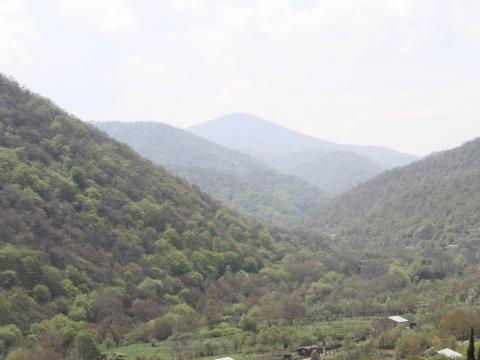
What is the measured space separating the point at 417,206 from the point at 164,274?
68.3 meters

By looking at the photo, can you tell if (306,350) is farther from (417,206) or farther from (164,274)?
(417,206)

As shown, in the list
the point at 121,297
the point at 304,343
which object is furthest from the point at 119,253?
the point at 304,343

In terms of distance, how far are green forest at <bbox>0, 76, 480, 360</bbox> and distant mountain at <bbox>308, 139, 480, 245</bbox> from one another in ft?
32.7

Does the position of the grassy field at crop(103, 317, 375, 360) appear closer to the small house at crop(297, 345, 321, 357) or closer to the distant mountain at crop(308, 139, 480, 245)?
the small house at crop(297, 345, 321, 357)

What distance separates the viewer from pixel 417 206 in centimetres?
11244

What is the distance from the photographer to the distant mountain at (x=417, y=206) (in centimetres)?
9919

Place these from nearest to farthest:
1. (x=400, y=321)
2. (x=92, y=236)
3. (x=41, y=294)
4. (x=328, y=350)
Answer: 1. (x=328, y=350)
2. (x=400, y=321)
3. (x=41, y=294)
4. (x=92, y=236)

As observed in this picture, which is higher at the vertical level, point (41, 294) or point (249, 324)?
point (41, 294)

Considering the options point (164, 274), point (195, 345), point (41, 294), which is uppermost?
point (164, 274)

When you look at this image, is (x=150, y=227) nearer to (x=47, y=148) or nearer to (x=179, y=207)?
(x=179, y=207)

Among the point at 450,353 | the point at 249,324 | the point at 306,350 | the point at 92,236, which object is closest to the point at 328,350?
the point at 306,350

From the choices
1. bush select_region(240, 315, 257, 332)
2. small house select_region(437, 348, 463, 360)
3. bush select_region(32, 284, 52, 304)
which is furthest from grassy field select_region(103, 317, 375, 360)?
small house select_region(437, 348, 463, 360)

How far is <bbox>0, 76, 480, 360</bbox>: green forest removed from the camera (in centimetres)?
4047

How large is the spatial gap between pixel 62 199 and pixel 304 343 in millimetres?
28832
